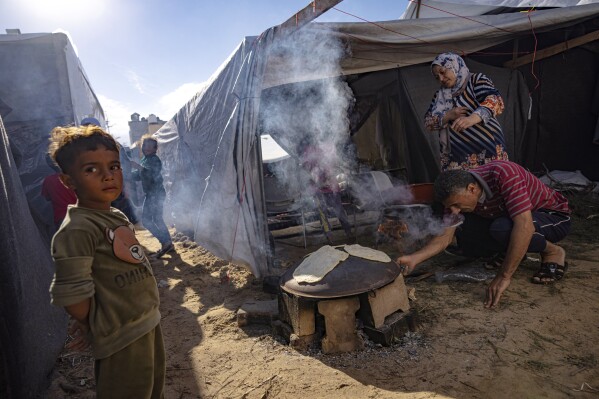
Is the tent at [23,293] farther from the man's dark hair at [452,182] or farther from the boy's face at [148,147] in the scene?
the man's dark hair at [452,182]

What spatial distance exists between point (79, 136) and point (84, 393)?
183 centimetres

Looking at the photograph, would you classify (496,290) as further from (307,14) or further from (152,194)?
(152,194)

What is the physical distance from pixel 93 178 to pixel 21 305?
4.30 feet

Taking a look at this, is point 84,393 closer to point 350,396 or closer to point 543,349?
point 350,396

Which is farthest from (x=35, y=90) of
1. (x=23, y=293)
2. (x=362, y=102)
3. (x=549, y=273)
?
(x=549, y=273)

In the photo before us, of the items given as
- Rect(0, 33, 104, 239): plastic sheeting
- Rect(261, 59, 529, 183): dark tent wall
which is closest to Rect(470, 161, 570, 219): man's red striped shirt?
Rect(261, 59, 529, 183): dark tent wall

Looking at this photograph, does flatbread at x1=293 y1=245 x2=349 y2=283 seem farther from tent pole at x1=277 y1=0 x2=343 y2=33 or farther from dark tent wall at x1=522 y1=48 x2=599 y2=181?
dark tent wall at x1=522 y1=48 x2=599 y2=181

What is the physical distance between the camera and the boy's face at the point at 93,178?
4.57 ft

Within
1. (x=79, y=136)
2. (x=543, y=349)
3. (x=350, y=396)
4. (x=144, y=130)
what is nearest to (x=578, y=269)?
(x=543, y=349)

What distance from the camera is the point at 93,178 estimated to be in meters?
1.40

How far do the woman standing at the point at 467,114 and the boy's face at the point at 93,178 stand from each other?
3065 millimetres

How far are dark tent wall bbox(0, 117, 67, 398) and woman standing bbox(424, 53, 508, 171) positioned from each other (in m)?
3.71

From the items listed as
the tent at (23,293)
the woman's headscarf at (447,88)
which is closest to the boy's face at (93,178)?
the tent at (23,293)

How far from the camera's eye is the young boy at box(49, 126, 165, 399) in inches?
50.9
